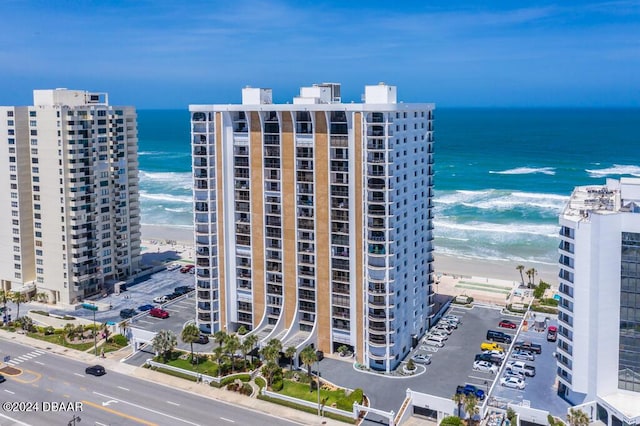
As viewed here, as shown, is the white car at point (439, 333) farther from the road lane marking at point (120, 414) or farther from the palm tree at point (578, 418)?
the road lane marking at point (120, 414)

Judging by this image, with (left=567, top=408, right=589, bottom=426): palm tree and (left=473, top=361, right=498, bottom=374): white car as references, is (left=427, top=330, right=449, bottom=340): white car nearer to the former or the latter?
(left=473, top=361, right=498, bottom=374): white car

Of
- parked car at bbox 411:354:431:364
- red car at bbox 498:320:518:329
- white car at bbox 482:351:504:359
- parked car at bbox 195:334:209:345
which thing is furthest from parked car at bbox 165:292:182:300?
red car at bbox 498:320:518:329

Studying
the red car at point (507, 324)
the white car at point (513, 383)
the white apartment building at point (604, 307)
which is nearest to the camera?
the white apartment building at point (604, 307)

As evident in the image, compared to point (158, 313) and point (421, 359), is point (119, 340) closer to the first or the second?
point (158, 313)

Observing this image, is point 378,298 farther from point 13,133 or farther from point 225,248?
point 13,133

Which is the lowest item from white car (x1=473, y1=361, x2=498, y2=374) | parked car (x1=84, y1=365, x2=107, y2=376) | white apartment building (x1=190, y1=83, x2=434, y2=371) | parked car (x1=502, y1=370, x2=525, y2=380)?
parked car (x1=84, y1=365, x2=107, y2=376)

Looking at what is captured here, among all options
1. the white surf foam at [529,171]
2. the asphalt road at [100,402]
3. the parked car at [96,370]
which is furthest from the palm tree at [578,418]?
the white surf foam at [529,171]
